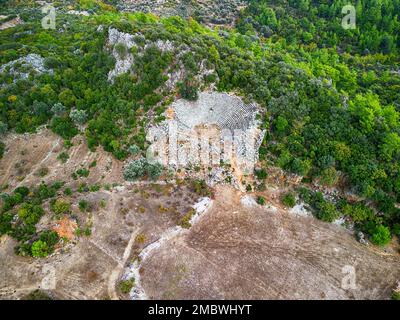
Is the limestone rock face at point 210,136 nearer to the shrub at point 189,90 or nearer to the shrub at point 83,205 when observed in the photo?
the shrub at point 189,90

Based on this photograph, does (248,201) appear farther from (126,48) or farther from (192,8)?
(192,8)

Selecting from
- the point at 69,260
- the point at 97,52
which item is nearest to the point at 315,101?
the point at 97,52

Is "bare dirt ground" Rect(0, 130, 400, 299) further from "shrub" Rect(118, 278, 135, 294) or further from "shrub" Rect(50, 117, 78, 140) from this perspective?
"shrub" Rect(50, 117, 78, 140)

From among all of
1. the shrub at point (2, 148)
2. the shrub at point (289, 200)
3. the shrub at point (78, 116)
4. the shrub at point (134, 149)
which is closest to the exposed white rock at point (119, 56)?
the shrub at point (78, 116)

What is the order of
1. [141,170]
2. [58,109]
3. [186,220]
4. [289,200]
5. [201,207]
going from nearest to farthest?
[186,220] < [201,207] < [141,170] < [289,200] < [58,109]

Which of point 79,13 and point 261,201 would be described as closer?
point 261,201

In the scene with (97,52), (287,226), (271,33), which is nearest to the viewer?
(287,226)

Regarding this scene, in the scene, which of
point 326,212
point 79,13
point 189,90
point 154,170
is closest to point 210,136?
point 189,90

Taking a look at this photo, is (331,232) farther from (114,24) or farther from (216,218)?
(114,24)
